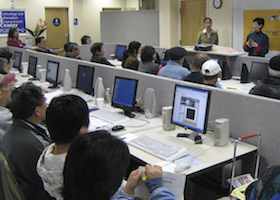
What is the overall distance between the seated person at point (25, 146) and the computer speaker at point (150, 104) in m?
1.22

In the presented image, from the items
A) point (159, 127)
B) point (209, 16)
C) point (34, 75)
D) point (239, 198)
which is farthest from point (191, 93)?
point (209, 16)

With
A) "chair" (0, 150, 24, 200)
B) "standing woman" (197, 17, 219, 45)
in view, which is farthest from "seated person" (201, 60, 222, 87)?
"standing woman" (197, 17, 219, 45)

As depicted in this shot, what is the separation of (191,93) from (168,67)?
1396 mm

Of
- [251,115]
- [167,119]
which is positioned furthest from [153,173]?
[167,119]

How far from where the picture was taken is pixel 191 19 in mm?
8477

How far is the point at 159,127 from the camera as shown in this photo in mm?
2965

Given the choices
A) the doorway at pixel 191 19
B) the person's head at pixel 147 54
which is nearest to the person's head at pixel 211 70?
the person's head at pixel 147 54

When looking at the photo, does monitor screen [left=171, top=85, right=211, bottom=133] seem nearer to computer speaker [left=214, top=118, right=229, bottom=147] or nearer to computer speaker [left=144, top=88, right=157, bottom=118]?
computer speaker [left=214, top=118, right=229, bottom=147]

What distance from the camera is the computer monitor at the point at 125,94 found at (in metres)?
3.21

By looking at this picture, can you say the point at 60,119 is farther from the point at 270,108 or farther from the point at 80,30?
the point at 80,30

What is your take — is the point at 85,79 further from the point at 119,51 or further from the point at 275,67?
the point at 119,51

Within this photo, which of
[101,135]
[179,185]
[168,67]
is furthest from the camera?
[168,67]

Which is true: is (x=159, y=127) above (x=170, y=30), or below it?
below

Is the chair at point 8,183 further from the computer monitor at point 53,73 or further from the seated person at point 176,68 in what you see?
the computer monitor at point 53,73
